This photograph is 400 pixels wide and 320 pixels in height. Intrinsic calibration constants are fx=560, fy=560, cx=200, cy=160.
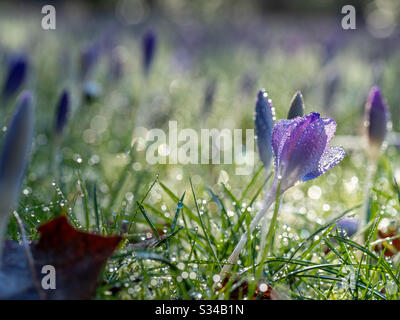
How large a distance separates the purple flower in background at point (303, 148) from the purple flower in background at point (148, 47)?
1613 millimetres

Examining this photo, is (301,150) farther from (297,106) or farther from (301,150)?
(297,106)

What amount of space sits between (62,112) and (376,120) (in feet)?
2.85

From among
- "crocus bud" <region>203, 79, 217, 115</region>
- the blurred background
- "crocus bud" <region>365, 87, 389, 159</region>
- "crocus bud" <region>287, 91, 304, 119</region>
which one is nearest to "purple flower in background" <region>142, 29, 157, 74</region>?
the blurred background

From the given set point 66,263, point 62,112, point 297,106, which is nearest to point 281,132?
point 297,106

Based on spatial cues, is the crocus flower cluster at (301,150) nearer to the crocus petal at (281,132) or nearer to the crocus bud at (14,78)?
the crocus petal at (281,132)

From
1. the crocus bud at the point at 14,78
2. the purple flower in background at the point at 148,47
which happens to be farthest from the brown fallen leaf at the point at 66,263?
the purple flower in background at the point at 148,47

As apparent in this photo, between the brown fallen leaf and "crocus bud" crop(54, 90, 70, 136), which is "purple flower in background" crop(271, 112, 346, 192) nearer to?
the brown fallen leaf

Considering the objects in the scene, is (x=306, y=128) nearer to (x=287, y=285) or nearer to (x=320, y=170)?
(x=320, y=170)

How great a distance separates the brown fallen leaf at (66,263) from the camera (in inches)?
28.9

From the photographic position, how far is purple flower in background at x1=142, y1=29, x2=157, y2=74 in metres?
2.36

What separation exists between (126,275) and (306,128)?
1.18ft

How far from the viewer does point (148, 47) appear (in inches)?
94.1

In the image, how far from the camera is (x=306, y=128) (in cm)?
81

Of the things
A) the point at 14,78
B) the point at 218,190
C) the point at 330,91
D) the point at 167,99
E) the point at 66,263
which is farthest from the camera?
the point at 167,99
